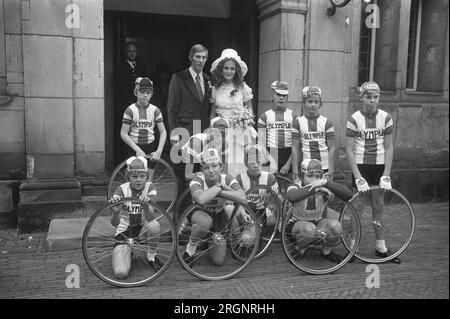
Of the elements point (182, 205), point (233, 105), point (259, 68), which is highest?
point (259, 68)

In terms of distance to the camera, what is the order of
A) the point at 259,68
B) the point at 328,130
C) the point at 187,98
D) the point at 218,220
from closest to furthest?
the point at 218,220 → the point at 328,130 → the point at 187,98 → the point at 259,68

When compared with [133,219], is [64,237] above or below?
below

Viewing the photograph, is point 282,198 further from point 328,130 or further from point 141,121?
point 141,121

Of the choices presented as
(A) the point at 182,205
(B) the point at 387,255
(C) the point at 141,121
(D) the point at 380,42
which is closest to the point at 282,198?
(A) the point at 182,205

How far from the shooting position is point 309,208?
5.31 m

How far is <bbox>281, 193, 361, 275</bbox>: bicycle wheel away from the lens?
523 cm

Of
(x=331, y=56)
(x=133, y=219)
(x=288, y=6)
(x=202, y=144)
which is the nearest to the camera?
(x=133, y=219)

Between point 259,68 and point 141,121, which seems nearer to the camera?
point 141,121

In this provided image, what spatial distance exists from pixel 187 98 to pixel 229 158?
3.12 ft

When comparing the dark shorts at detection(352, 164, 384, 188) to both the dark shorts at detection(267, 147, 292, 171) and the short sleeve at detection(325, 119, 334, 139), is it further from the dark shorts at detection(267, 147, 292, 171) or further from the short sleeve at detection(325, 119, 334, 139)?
the dark shorts at detection(267, 147, 292, 171)

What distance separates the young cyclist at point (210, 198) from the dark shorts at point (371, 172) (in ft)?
5.47

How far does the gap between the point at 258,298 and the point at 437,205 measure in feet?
18.4

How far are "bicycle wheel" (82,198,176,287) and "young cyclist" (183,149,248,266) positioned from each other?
0.89 feet

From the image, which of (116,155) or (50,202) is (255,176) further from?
(116,155)
